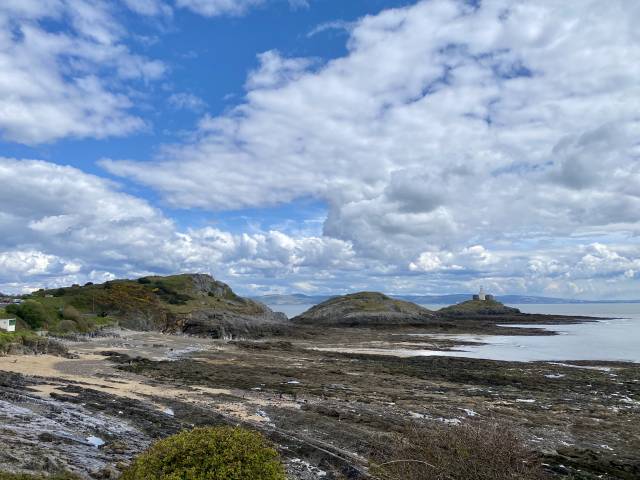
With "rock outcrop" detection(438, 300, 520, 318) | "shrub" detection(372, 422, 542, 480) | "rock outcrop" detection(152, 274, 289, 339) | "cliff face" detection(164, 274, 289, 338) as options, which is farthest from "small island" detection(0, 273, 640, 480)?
"rock outcrop" detection(438, 300, 520, 318)

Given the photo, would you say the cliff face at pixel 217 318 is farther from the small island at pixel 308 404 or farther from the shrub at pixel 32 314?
the shrub at pixel 32 314

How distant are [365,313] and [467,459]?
12824cm

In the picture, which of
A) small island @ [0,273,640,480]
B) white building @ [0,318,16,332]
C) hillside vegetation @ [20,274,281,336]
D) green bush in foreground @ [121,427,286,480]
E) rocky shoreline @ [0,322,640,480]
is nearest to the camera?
green bush in foreground @ [121,427,286,480]

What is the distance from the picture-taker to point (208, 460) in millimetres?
7633

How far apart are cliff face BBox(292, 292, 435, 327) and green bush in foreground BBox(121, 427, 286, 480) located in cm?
11358

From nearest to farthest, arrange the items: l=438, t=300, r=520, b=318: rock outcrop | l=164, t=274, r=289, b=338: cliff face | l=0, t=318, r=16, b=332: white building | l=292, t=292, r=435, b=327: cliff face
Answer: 1. l=0, t=318, r=16, b=332: white building
2. l=164, t=274, r=289, b=338: cliff face
3. l=292, t=292, r=435, b=327: cliff face
4. l=438, t=300, r=520, b=318: rock outcrop

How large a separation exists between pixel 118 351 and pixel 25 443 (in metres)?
33.3

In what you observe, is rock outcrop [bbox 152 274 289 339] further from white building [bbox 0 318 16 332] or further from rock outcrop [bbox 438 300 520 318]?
rock outcrop [bbox 438 300 520 318]

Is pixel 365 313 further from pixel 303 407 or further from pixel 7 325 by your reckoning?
pixel 303 407

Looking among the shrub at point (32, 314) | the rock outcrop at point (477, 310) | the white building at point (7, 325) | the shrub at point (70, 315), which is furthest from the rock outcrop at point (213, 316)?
the rock outcrop at point (477, 310)

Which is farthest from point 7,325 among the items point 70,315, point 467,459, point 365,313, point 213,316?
point 365,313

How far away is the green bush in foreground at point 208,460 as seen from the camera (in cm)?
749

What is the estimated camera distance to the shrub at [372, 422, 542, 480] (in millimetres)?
8367

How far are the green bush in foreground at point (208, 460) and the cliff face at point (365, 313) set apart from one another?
4472 inches
